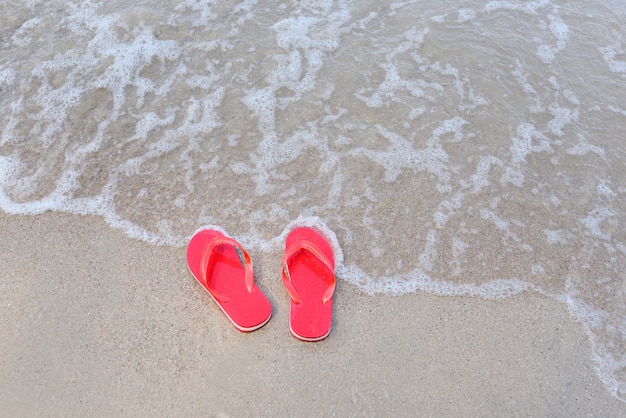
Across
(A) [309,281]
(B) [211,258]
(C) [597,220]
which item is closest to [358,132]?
(A) [309,281]

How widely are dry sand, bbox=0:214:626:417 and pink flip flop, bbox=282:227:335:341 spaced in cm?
6

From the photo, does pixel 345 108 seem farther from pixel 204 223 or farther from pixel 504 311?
pixel 504 311

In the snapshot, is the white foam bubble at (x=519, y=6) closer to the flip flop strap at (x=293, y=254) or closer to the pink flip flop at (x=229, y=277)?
the flip flop strap at (x=293, y=254)

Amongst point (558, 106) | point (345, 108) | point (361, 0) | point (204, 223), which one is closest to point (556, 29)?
point (558, 106)

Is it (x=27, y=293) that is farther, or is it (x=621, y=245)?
(x=621, y=245)

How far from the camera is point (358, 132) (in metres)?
2.99

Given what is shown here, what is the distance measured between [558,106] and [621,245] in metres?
1.12

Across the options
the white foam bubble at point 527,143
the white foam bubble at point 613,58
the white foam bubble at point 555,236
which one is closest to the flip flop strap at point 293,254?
the white foam bubble at point 555,236

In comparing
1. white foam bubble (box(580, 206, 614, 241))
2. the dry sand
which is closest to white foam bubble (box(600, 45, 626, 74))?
white foam bubble (box(580, 206, 614, 241))

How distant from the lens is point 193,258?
2340mm

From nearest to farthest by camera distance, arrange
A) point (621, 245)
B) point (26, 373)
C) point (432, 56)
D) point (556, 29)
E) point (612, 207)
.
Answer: point (26, 373) < point (621, 245) < point (612, 207) < point (432, 56) < point (556, 29)

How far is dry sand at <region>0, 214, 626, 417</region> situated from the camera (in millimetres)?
1931

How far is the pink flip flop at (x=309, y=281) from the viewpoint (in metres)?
2.13

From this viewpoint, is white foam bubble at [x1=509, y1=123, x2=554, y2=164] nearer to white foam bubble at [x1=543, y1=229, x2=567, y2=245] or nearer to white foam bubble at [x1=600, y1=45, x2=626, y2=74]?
white foam bubble at [x1=543, y1=229, x2=567, y2=245]
